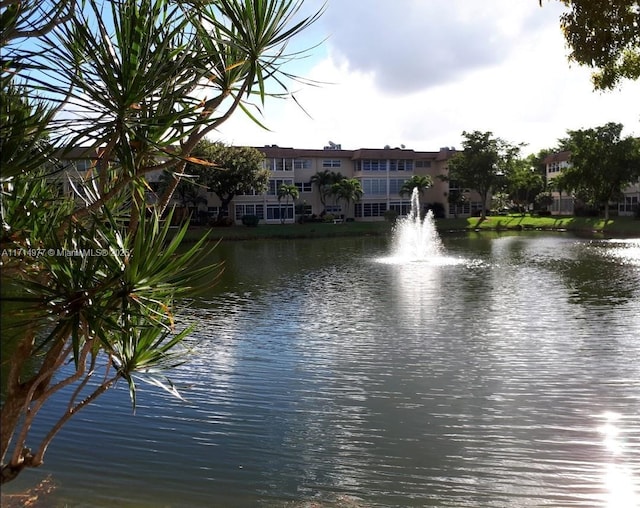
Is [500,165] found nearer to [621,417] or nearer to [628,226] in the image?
[628,226]

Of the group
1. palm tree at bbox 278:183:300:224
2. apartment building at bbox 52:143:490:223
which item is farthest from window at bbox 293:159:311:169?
palm tree at bbox 278:183:300:224

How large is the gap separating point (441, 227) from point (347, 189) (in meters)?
9.45

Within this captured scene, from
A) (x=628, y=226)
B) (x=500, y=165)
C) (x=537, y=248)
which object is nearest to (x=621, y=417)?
(x=537, y=248)

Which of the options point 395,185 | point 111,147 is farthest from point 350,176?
point 111,147

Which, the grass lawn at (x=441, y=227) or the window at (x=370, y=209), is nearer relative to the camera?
the grass lawn at (x=441, y=227)

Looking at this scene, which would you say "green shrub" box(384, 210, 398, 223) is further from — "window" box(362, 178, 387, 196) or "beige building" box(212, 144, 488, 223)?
"window" box(362, 178, 387, 196)

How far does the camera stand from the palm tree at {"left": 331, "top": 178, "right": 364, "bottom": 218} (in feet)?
195

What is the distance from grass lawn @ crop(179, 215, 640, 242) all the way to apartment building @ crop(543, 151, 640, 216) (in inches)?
185

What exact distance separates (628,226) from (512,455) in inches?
1939

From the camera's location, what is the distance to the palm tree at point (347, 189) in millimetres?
59344

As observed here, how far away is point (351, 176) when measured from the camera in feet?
217

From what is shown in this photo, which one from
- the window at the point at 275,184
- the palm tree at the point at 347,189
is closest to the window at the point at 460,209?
the palm tree at the point at 347,189

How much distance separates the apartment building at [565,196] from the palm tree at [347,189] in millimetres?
18820

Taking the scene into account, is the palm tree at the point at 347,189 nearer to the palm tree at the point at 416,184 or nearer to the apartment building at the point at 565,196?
the palm tree at the point at 416,184
